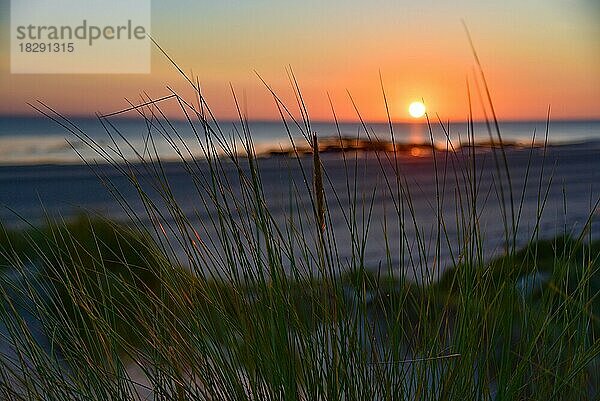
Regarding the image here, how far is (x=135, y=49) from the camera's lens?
6.74 feet

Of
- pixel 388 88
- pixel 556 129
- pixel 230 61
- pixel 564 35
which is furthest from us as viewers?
pixel 564 35

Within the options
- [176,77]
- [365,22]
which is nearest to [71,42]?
[176,77]

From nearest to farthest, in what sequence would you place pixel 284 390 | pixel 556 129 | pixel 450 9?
pixel 284 390, pixel 556 129, pixel 450 9

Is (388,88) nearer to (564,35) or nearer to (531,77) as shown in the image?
(531,77)

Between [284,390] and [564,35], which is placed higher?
[564,35]

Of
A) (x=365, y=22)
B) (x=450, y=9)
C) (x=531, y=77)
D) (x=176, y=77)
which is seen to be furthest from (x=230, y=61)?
(x=531, y=77)

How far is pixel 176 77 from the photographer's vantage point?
6.30ft

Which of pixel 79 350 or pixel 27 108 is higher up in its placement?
pixel 27 108

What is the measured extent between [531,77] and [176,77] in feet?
2.96

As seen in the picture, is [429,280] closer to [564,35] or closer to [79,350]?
[79,350]

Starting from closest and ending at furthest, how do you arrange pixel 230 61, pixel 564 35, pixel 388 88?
pixel 388 88 → pixel 230 61 → pixel 564 35

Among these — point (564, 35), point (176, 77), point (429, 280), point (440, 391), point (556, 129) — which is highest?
point (564, 35)

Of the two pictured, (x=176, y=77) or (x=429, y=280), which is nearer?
(x=429, y=280)

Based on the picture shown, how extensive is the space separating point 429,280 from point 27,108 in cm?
133
